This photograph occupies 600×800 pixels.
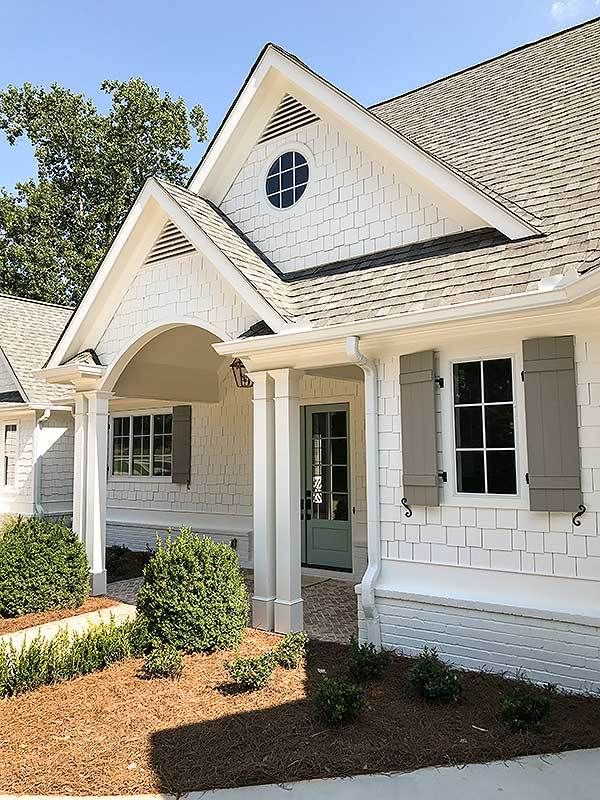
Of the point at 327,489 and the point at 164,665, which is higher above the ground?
the point at 327,489

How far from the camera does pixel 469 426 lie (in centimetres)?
561

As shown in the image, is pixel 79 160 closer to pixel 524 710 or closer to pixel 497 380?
pixel 497 380

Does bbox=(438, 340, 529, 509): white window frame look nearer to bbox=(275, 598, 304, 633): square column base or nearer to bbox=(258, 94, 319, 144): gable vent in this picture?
bbox=(275, 598, 304, 633): square column base

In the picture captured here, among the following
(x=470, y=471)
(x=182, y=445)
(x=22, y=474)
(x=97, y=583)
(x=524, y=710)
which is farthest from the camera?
(x=22, y=474)

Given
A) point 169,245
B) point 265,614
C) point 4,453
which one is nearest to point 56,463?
point 4,453

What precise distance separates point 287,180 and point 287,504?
4.11m

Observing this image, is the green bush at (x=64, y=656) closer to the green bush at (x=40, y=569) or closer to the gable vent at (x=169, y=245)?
the green bush at (x=40, y=569)

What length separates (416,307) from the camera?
18.8 ft

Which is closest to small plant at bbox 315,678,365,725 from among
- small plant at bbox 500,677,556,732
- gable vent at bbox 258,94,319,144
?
small plant at bbox 500,677,556,732

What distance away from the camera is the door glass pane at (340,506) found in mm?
9680

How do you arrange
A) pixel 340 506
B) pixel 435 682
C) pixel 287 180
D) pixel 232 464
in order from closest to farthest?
pixel 435 682 < pixel 287 180 < pixel 340 506 < pixel 232 464

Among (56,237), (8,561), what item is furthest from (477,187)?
(56,237)

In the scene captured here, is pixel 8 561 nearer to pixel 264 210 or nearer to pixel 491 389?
pixel 264 210

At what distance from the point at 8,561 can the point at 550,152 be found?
7.94 metres
